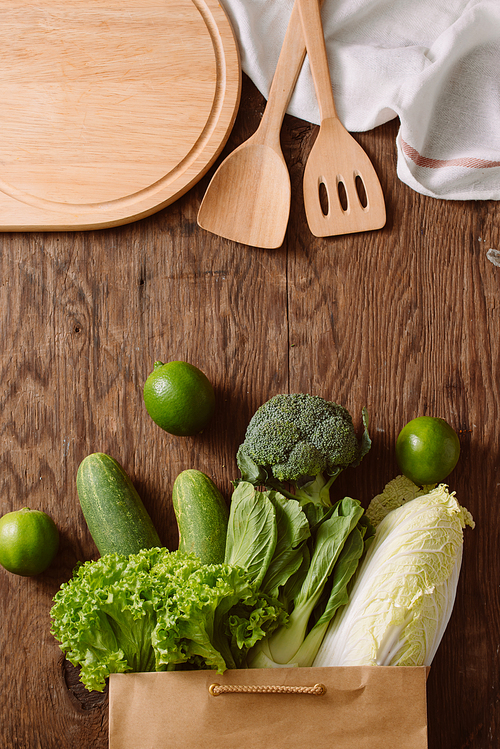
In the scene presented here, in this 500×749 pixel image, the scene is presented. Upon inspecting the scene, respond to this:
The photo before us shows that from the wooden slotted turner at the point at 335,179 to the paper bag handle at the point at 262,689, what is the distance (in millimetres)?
859

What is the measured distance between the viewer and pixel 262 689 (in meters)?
0.77

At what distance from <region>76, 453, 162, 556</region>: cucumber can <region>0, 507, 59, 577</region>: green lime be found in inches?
3.3

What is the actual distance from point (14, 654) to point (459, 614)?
90 centimetres

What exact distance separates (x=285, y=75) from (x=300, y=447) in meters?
0.81

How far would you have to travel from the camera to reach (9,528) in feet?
3.32

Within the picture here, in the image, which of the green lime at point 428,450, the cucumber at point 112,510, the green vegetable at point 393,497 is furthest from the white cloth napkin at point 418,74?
the cucumber at point 112,510

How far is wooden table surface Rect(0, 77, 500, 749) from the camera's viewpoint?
1.12m


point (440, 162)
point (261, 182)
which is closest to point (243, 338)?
point (261, 182)

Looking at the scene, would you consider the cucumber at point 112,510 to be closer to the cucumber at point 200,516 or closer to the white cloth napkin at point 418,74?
the cucumber at point 200,516

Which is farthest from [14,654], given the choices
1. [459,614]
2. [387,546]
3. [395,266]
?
[395,266]

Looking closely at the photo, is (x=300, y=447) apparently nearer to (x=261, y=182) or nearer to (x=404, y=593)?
(x=404, y=593)

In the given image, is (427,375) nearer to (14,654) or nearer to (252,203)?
(252,203)

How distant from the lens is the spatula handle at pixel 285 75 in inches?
45.5

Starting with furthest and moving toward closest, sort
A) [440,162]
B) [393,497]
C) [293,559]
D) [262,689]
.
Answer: [440,162] < [393,497] < [293,559] < [262,689]
